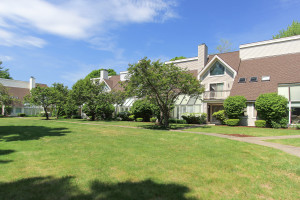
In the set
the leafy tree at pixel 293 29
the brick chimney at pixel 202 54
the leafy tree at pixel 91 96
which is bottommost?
the leafy tree at pixel 91 96

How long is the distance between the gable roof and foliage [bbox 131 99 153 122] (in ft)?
39.6

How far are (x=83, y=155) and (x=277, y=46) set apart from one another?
2752 cm

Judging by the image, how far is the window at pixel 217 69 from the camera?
26058 millimetres

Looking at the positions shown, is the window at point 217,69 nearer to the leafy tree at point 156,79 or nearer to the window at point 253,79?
the window at point 253,79

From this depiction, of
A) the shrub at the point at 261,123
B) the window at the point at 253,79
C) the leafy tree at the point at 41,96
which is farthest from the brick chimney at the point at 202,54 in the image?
the leafy tree at the point at 41,96

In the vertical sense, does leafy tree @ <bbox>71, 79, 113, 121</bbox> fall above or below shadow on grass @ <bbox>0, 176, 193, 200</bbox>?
above

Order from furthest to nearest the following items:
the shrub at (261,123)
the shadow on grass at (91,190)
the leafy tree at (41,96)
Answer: the leafy tree at (41,96)
the shrub at (261,123)
the shadow on grass at (91,190)

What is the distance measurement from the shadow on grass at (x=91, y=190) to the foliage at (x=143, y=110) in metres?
23.7

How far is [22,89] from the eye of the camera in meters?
55.1

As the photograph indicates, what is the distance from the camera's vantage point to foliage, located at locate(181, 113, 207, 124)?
972 inches

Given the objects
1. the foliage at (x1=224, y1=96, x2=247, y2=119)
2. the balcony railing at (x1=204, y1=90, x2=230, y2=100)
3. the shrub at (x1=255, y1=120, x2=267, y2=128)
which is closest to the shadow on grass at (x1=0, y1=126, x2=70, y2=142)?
the foliage at (x1=224, y1=96, x2=247, y2=119)

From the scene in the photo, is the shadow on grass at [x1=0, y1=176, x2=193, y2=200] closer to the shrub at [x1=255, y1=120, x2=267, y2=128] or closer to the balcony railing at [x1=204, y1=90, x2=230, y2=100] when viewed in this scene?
the shrub at [x1=255, y1=120, x2=267, y2=128]

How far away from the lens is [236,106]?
2088 centimetres

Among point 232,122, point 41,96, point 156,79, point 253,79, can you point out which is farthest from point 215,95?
point 41,96
